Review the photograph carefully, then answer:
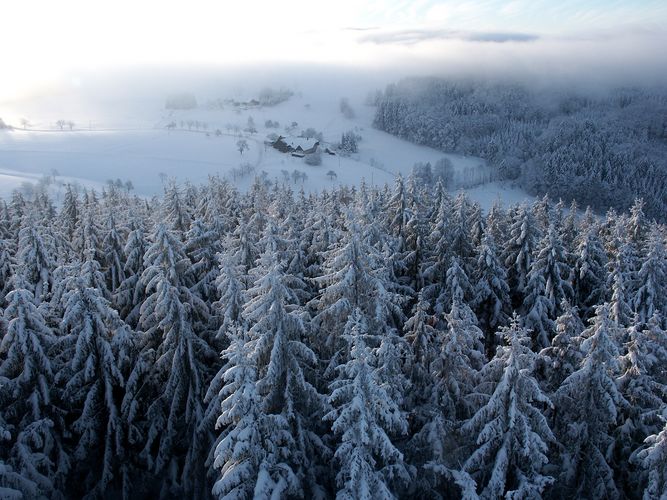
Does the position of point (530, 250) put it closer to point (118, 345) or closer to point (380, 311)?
point (380, 311)

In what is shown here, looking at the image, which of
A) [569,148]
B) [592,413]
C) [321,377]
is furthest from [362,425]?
[569,148]

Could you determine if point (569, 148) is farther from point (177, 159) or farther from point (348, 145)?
point (177, 159)

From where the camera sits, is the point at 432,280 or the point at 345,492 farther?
the point at 432,280

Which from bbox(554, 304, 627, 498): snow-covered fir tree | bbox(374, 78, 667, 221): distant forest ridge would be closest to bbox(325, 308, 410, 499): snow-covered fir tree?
bbox(554, 304, 627, 498): snow-covered fir tree

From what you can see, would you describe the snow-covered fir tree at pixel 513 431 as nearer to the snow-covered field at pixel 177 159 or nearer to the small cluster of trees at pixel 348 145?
the snow-covered field at pixel 177 159

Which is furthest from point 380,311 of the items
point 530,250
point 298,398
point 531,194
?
point 531,194
